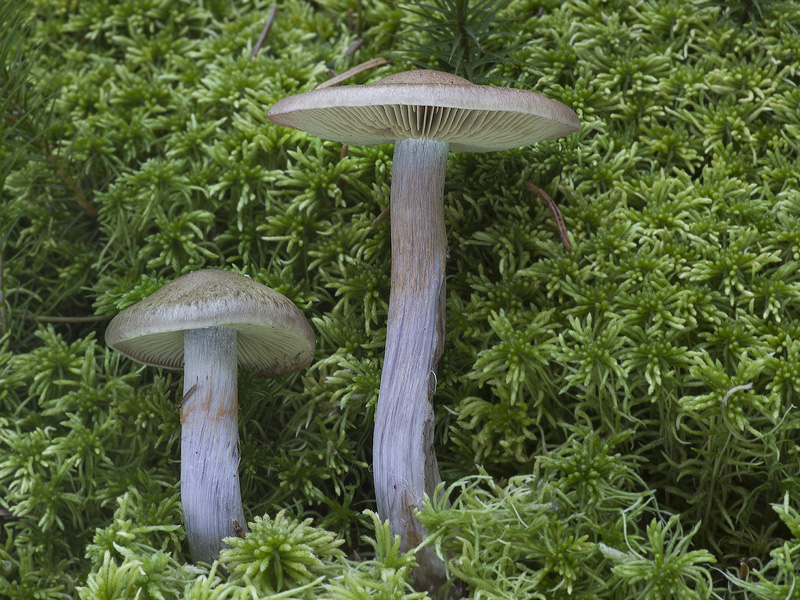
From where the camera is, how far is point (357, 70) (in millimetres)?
2604

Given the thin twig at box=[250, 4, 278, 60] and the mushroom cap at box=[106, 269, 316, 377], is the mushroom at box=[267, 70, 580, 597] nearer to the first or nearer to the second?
the mushroom cap at box=[106, 269, 316, 377]

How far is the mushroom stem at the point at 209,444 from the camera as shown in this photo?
203cm

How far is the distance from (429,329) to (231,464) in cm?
75

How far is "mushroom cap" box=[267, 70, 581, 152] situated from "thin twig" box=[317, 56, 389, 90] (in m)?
0.32

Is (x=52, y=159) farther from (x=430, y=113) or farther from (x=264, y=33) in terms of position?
(x=430, y=113)

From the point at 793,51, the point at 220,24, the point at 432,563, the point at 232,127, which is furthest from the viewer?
the point at 220,24

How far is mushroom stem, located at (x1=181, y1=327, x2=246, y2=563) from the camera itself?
203 cm

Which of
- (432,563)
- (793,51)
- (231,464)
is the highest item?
(793,51)

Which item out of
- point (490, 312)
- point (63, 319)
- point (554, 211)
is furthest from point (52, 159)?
point (554, 211)

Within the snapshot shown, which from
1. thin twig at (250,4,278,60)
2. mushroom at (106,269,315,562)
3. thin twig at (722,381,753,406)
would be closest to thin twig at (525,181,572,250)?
thin twig at (722,381,753,406)

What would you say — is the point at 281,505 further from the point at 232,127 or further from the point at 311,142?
the point at 232,127

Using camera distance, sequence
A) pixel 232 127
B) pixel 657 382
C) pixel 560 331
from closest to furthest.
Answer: pixel 657 382 → pixel 560 331 → pixel 232 127

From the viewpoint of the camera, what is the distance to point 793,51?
2508 mm

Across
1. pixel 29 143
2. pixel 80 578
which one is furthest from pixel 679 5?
pixel 80 578
